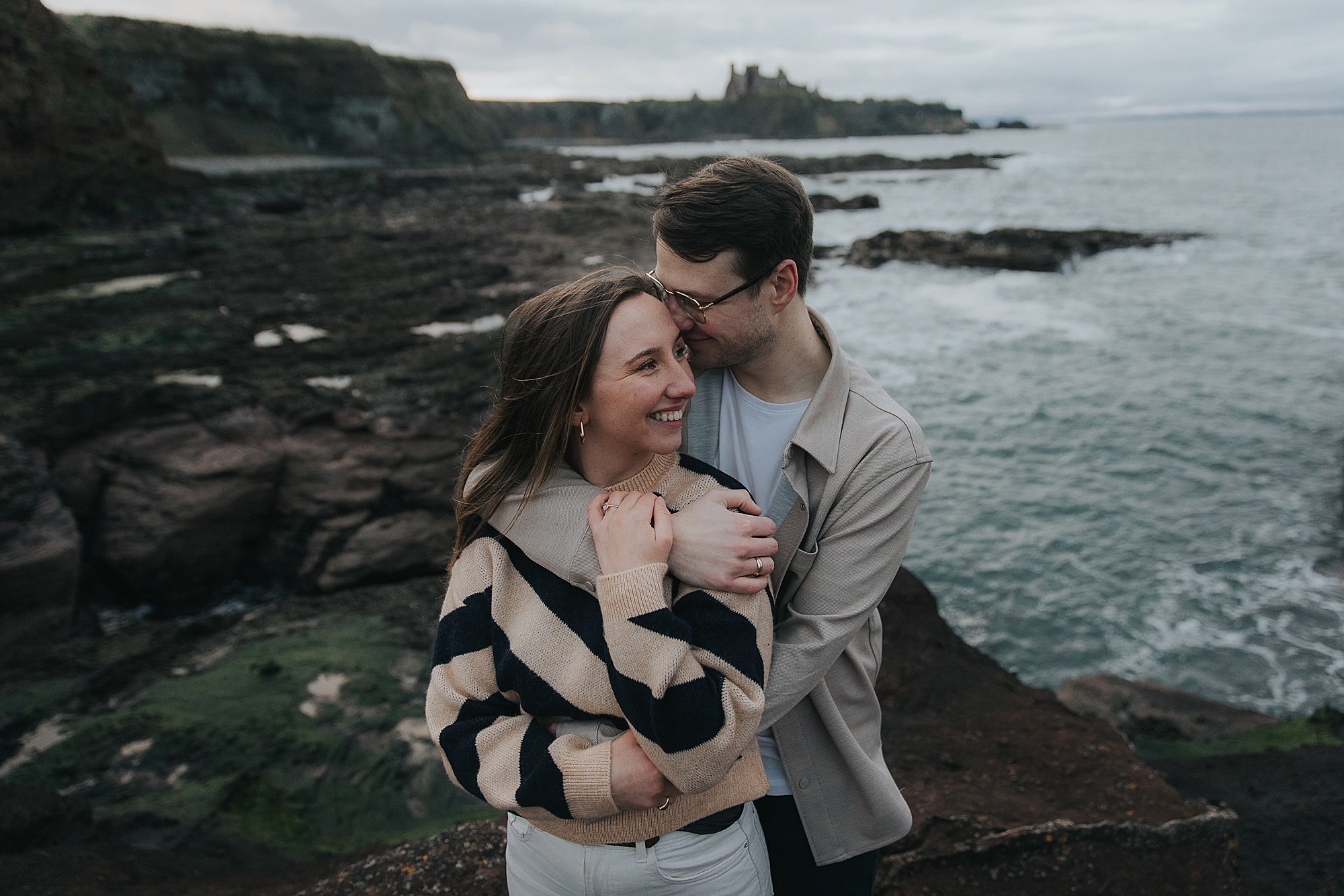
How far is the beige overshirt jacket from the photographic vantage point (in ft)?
5.71

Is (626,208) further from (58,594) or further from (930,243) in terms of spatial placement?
(58,594)

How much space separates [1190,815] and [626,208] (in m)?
28.0

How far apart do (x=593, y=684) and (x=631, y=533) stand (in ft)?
1.01

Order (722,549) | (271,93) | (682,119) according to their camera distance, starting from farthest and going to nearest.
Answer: (682,119) < (271,93) < (722,549)

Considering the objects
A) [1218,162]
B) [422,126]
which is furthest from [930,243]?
[1218,162]

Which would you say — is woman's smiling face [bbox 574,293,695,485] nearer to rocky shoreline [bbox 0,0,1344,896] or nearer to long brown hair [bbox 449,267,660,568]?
long brown hair [bbox 449,267,660,568]

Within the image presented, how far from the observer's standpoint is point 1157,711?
6355 millimetres

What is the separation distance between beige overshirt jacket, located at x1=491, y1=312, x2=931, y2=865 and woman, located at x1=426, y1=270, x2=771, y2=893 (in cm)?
11

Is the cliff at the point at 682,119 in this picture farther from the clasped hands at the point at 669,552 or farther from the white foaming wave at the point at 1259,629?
the clasped hands at the point at 669,552

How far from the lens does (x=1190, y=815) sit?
367 centimetres

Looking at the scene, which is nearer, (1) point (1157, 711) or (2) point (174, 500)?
(1) point (1157, 711)

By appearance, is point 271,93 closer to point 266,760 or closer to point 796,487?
point 266,760

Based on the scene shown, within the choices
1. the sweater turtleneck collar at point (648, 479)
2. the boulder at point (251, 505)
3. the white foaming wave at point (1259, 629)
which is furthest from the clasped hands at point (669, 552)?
the white foaming wave at point (1259, 629)

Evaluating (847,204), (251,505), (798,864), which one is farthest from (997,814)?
(847,204)
